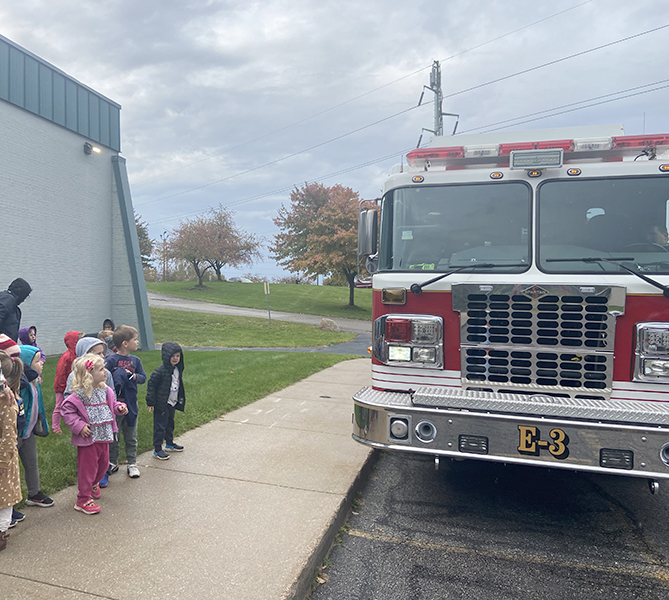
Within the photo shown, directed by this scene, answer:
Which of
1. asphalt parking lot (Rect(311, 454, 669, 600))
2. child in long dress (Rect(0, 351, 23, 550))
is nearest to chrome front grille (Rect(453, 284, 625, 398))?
asphalt parking lot (Rect(311, 454, 669, 600))

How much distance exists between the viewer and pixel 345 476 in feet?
14.7

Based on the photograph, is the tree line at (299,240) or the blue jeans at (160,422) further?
the tree line at (299,240)

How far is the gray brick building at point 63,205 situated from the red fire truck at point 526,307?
11.0 metres

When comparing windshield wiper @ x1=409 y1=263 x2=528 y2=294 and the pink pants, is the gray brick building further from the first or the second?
windshield wiper @ x1=409 y1=263 x2=528 y2=294

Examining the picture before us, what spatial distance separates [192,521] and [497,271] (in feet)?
9.46

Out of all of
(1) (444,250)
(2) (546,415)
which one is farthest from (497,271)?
(2) (546,415)

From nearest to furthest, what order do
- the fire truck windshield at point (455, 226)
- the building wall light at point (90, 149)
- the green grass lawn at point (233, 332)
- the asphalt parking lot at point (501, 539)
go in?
the asphalt parking lot at point (501, 539) < the fire truck windshield at point (455, 226) < the building wall light at point (90, 149) < the green grass lawn at point (233, 332)

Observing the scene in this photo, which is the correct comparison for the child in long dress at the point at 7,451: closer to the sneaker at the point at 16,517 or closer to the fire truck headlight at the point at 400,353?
the sneaker at the point at 16,517

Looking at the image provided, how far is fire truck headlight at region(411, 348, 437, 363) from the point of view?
3.86 m

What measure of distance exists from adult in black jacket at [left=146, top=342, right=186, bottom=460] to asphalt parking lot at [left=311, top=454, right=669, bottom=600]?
6.59ft

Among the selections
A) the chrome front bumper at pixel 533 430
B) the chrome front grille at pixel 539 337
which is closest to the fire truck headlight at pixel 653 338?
the chrome front grille at pixel 539 337

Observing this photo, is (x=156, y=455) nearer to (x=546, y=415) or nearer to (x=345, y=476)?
(x=345, y=476)

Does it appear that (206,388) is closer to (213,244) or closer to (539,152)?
(539,152)

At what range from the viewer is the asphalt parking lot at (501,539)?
3.04m
